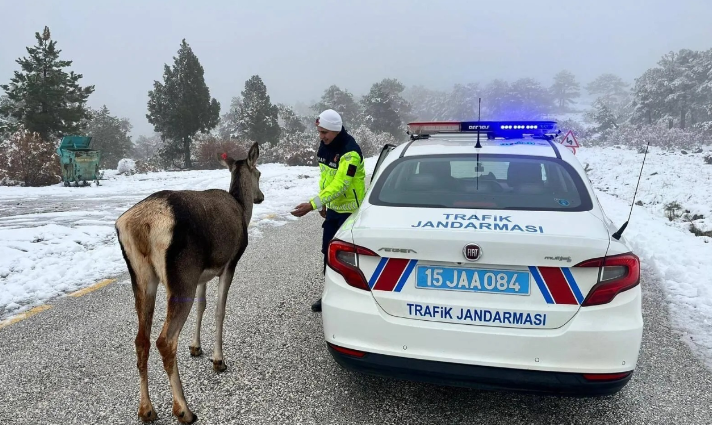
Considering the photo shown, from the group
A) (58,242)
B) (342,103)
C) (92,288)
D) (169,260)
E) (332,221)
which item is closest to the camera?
(169,260)

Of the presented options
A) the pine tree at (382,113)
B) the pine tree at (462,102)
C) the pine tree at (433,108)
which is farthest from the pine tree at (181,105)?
the pine tree at (433,108)

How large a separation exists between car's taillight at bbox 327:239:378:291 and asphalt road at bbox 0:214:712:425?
0.91 meters

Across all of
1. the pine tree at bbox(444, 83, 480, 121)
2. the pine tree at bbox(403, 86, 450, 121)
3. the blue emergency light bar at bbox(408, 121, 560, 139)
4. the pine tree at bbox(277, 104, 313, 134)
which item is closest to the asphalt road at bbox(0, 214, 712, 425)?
the blue emergency light bar at bbox(408, 121, 560, 139)

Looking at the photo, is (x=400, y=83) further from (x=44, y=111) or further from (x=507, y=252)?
(x=507, y=252)

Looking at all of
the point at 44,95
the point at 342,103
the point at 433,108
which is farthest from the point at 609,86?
the point at 44,95

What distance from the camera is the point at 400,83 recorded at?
90625 mm

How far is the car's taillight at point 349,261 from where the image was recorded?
99.0 inches

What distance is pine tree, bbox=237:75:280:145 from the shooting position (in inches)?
1956

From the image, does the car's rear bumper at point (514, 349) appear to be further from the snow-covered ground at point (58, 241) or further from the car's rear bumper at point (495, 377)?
the snow-covered ground at point (58, 241)

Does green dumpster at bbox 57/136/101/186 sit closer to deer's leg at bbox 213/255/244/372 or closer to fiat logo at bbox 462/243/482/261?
deer's leg at bbox 213/255/244/372

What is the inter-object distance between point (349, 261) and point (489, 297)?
83 centimetres

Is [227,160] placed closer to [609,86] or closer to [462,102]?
[462,102]

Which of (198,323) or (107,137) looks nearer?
(198,323)

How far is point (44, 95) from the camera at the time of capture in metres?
30.2
